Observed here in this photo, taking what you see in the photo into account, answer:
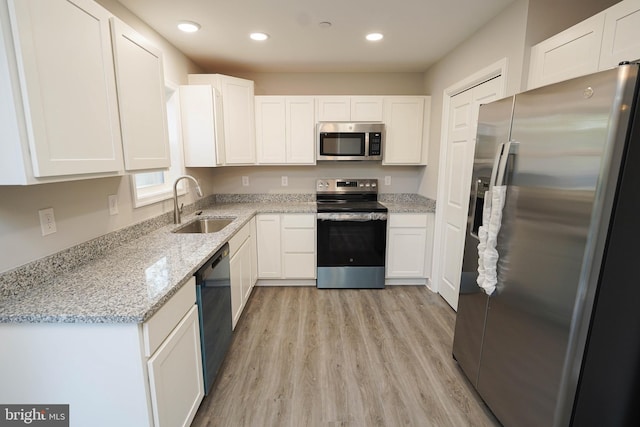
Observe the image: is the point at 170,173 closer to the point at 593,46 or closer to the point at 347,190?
the point at 347,190

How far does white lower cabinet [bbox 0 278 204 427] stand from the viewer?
1.03 metres

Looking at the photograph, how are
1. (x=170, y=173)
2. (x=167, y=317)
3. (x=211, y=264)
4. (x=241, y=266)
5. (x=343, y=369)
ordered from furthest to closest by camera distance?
(x=170, y=173) → (x=241, y=266) → (x=343, y=369) → (x=211, y=264) → (x=167, y=317)

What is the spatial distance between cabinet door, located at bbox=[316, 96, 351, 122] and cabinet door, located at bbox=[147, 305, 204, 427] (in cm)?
247

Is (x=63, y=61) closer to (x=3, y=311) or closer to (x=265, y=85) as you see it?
(x=3, y=311)

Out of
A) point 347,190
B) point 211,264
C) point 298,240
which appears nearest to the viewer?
point 211,264

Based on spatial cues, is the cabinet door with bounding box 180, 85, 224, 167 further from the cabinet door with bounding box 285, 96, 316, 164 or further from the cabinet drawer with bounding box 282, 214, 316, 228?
the cabinet drawer with bounding box 282, 214, 316, 228

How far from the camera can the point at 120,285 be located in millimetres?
1243

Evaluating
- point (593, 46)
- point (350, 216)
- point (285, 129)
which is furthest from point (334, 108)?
point (593, 46)

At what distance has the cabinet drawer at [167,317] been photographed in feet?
3.51

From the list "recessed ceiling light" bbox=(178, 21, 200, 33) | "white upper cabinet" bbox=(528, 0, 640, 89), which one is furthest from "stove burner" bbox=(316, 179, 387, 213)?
"white upper cabinet" bbox=(528, 0, 640, 89)

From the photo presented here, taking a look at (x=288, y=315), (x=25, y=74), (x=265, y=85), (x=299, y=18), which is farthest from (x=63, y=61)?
(x=265, y=85)

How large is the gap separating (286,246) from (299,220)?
1.07 ft

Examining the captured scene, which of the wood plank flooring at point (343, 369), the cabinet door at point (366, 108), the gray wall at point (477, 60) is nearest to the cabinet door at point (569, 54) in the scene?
the gray wall at point (477, 60)

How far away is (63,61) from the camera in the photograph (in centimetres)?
108
